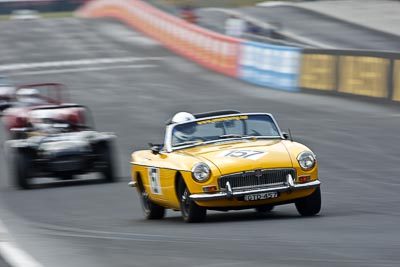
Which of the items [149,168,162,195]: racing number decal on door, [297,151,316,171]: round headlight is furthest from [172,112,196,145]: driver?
[297,151,316,171]: round headlight

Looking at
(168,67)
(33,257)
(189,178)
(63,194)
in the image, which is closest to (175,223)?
(189,178)

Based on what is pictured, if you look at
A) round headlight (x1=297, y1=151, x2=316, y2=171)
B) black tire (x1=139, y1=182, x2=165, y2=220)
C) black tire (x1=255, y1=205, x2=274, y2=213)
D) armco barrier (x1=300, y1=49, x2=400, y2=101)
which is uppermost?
round headlight (x1=297, y1=151, x2=316, y2=171)

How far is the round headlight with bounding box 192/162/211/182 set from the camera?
32.7ft

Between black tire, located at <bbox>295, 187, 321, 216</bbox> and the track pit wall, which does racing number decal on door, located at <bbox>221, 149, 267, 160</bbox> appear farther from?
the track pit wall

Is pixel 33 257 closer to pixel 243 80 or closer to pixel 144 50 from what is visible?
pixel 243 80

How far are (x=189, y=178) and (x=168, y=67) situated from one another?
32457 mm

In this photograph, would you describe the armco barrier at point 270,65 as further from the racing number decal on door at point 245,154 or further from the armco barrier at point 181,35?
the racing number decal on door at point 245,154

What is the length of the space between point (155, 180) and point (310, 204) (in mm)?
1834

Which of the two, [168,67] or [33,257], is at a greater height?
[33,257]

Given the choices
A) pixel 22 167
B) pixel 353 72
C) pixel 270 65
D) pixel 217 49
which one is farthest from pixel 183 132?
pixel 217 49

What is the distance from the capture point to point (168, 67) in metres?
42.3

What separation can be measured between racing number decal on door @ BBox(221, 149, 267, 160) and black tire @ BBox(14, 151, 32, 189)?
6.53 meters

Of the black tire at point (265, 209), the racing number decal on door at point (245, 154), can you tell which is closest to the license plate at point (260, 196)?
the racing number decal on door at point (245, 154)

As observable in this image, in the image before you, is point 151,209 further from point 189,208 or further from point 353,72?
point 353,72
